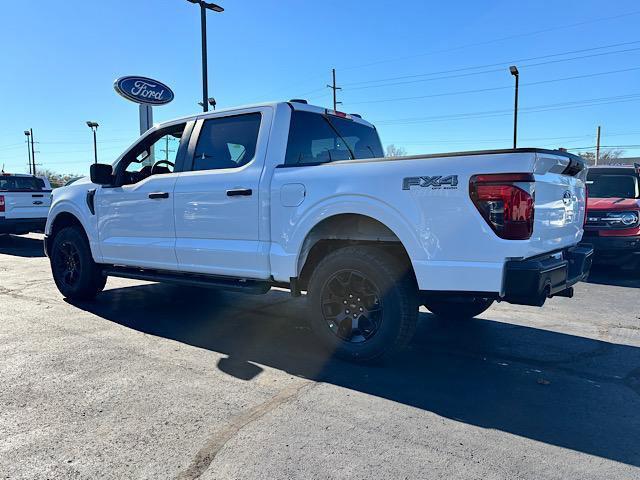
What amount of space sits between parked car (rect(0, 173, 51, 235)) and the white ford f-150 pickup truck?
316 inches

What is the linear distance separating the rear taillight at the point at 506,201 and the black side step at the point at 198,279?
6.83 ft

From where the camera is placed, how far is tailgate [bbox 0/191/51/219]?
40.8ft

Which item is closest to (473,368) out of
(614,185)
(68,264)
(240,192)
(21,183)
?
(240,192)

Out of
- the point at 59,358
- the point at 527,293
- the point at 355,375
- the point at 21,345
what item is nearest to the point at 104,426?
the point at 59,358

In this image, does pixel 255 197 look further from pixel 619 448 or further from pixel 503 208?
pixel 619 448

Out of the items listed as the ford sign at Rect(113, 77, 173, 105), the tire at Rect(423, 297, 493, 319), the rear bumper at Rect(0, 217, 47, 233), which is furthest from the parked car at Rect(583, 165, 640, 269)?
the ford sign at Rect(113, 77, 173, 105)

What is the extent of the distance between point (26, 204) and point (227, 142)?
33.1ft

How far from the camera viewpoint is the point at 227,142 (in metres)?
4.96

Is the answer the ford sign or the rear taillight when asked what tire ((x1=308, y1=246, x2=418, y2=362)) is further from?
the ford sign

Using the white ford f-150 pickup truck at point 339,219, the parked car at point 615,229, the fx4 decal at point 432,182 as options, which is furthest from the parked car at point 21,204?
the parked car at point 615,229

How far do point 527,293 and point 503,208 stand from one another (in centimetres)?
58

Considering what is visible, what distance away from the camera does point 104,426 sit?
299cm

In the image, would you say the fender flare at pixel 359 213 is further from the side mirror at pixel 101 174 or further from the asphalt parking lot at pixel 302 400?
the side mirror at pixel 101 174

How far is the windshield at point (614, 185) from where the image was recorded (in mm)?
8797
